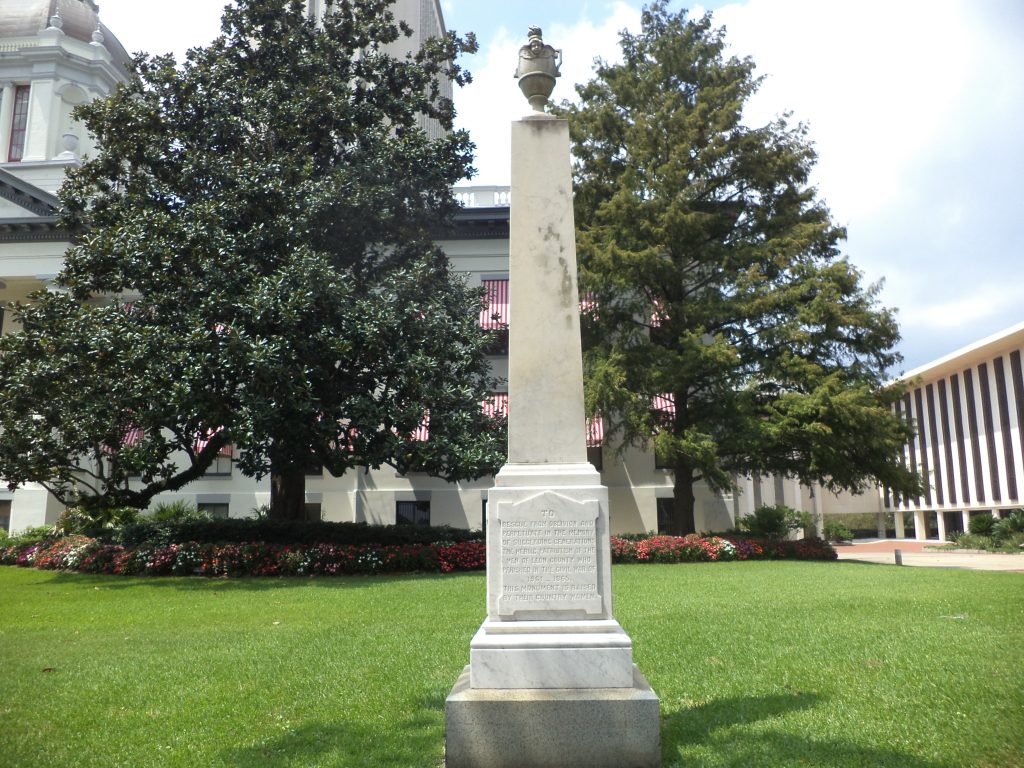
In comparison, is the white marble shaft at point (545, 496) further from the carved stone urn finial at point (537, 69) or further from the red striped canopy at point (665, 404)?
the red striped canopy at point (665, 404)

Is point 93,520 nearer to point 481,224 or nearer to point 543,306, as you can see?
point 481,224

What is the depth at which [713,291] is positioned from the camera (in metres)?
23.6

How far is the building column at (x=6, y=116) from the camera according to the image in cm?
4481

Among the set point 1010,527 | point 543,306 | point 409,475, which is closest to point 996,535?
point 1010,527

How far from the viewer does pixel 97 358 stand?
15.8 metres

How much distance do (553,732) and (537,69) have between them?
4946 millimetres

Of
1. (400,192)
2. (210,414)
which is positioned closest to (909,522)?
(400,192)

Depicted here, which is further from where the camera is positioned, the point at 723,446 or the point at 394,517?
the point at 394,517

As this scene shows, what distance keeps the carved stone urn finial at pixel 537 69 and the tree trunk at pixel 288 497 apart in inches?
625

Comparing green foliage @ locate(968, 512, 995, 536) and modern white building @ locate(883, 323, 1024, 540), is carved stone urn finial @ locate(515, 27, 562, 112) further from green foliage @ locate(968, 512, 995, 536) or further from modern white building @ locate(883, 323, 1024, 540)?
green foliage @ locate(968, 512, 995, 536)

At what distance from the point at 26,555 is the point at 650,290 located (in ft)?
65.7

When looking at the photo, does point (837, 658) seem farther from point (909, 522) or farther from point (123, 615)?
point (909, 522)

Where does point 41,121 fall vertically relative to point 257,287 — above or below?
above

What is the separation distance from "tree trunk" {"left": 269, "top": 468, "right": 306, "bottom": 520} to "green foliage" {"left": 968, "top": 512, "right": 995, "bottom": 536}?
32085 mm
